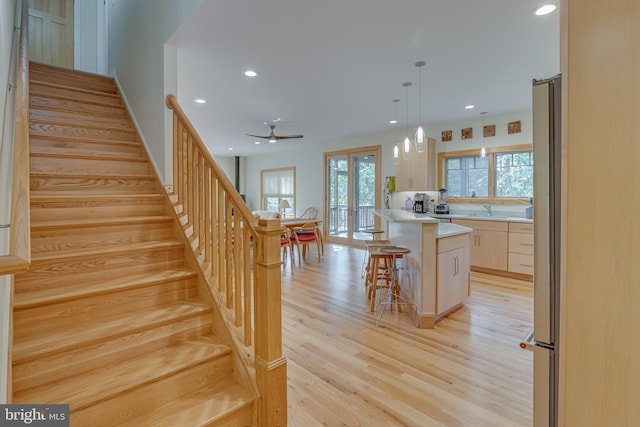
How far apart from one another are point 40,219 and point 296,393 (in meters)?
2.11

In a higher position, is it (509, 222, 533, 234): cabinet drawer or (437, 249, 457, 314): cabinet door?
(509, 222, 533, 234): cabinet drawer

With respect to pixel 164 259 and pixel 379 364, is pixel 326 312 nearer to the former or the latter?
pixel 379 364

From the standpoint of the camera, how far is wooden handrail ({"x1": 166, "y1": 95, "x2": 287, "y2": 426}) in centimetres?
165

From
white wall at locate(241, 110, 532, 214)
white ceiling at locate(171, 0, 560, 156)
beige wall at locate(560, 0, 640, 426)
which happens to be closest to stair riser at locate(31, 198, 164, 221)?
white ceiling at locate(171, 0, 560, 156)

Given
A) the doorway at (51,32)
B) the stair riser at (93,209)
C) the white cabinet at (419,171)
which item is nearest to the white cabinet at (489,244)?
the white cabinet at (419,171)

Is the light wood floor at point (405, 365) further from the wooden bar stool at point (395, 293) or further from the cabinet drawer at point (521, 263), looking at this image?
the cabinet drawer at point (521, 263)

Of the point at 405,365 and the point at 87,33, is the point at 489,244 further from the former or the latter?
the point at 87,33

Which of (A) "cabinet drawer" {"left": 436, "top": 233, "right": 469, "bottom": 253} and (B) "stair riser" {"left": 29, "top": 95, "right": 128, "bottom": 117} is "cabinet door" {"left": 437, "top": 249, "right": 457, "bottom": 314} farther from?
(B) "stair riser" {"left": 29, "top": 95, "right": 128, "bottom": 117}

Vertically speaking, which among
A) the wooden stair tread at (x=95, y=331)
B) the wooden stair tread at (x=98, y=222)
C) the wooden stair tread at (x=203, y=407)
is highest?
the wooden stair tread at (x=98, y=222)

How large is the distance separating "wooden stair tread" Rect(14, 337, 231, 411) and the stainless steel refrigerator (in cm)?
152

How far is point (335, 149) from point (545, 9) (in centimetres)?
574

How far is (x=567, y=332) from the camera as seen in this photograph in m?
0.90

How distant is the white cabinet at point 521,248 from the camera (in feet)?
14.6

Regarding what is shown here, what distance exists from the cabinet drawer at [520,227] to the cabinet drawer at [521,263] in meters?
0.34
